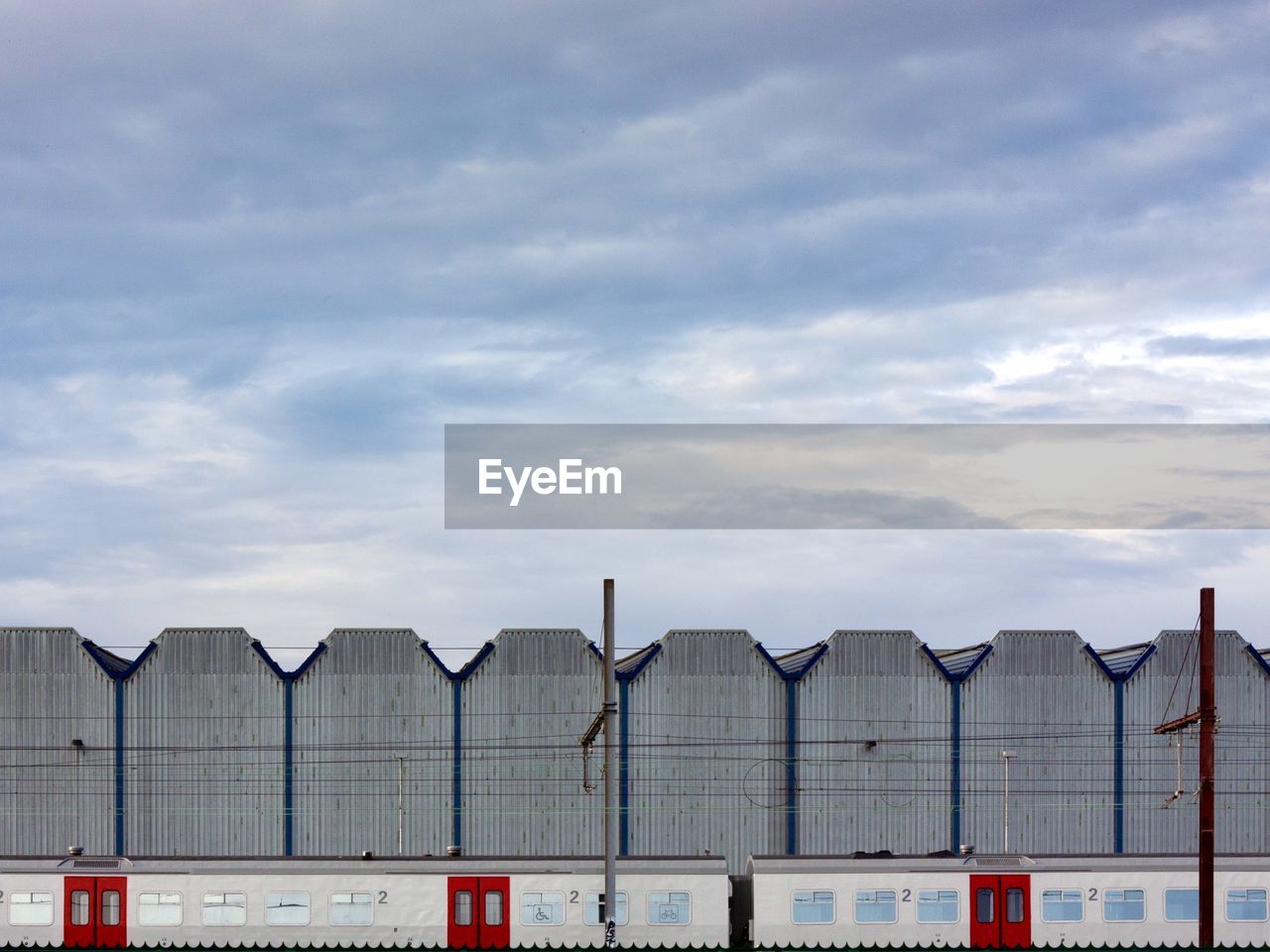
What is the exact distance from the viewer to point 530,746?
179 ft

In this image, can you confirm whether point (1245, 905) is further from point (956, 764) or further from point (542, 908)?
point (542, 908)

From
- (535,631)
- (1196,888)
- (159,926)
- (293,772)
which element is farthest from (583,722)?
(1196,888)

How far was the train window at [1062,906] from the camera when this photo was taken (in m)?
36.8

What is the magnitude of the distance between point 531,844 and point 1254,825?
30.4 m

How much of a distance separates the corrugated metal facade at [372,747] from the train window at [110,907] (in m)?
17.3

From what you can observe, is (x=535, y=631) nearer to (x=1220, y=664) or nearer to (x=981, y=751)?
(x=981, y=751)

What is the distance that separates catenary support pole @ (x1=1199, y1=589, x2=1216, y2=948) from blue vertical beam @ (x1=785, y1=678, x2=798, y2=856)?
2525cm

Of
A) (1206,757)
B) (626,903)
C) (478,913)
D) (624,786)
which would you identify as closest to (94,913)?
(478,913)

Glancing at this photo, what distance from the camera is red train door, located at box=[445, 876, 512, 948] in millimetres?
36438

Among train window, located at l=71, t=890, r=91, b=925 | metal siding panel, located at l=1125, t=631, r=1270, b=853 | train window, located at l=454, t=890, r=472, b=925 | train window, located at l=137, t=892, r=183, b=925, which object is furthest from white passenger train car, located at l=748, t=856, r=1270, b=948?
metal siding panel, located at l=1125, t=631, r=1270, b=853

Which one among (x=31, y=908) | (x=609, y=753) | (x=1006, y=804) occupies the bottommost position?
(x=1006, y=804)

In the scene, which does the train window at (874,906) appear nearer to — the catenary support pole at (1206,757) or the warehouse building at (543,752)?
the catenary support pole at (1206,757)

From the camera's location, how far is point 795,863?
36.8 m

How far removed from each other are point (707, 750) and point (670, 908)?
18.8 meters
